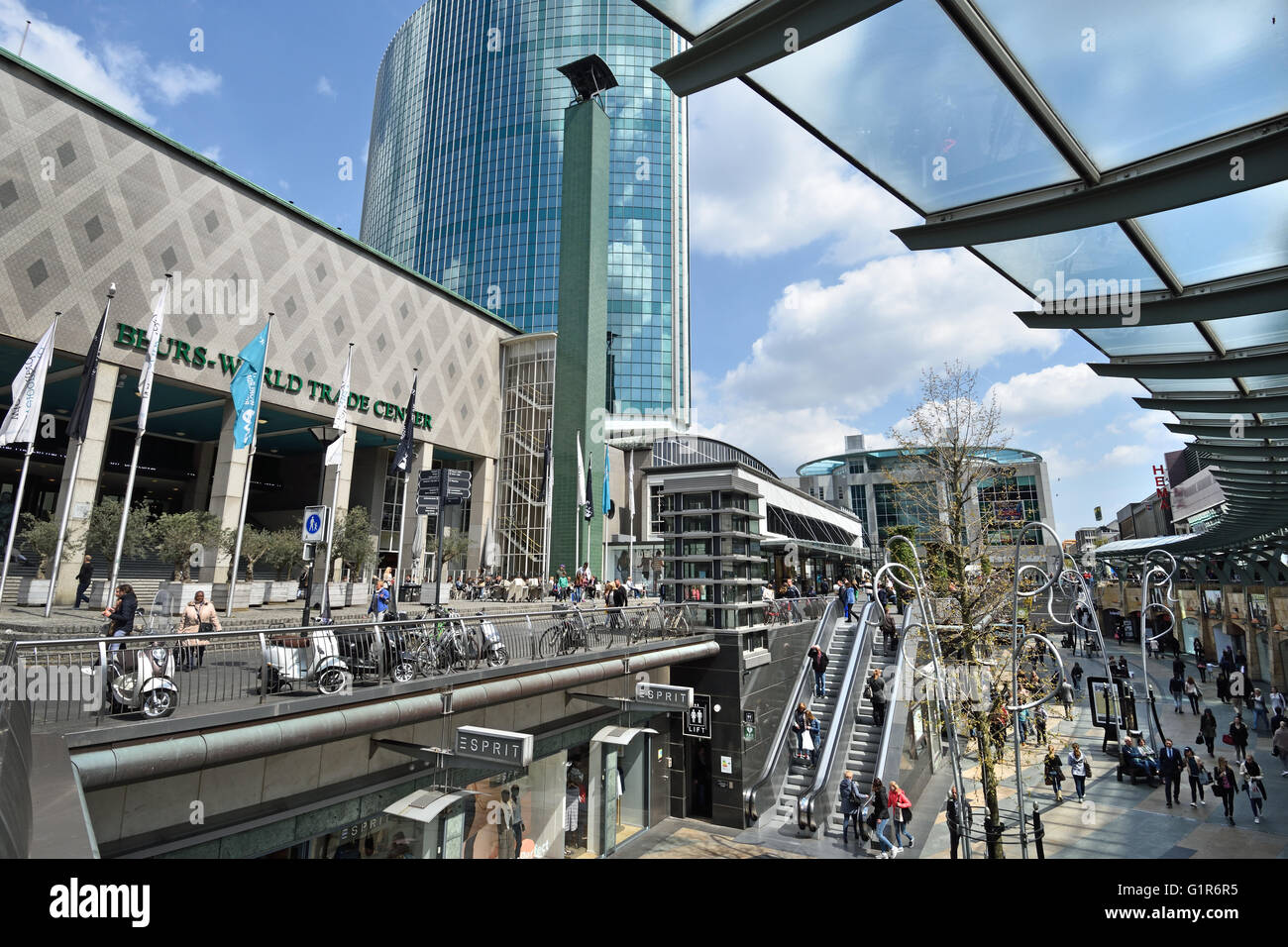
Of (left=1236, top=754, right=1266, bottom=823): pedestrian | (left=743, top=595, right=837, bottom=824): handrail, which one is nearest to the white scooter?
(left=743, top=595, right=837, bottom=824): handrail

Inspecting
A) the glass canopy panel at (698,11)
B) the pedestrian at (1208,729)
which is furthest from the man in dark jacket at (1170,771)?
the glass canopy panel at (698,11)

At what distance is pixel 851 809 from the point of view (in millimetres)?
18594

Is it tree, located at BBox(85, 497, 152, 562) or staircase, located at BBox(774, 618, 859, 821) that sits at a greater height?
tree, located at BBox(85, 497, 152, 562)

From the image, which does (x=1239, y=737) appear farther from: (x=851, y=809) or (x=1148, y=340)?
(x=1148, y=340)

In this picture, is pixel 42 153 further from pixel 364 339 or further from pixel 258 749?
pixel 258 749

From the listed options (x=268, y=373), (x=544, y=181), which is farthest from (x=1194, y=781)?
(x=544, y=181)

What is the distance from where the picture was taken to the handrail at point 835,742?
19.6 m

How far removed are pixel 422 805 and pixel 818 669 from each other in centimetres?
1810

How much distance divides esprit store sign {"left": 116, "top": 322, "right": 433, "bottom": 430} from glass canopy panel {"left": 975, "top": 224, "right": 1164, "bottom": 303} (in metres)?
25.8

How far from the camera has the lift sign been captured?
1078 centimetres

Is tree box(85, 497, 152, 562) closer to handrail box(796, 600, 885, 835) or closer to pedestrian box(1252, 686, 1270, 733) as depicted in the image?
handrail box(796, 600, 885, 835)

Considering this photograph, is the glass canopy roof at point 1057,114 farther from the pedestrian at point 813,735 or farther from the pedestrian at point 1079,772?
the pedestrian at point 813,735

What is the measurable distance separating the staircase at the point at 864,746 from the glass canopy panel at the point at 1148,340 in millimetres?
15597

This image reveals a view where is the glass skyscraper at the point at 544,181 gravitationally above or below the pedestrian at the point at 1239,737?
above
